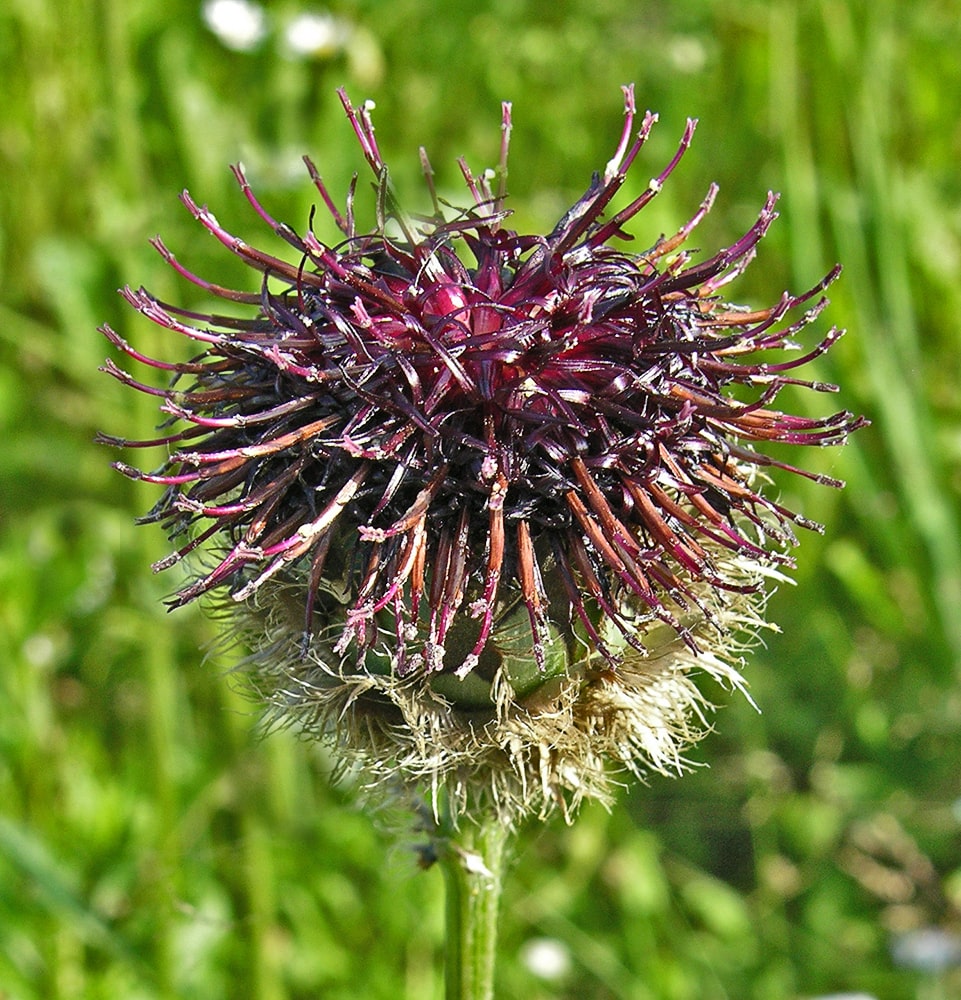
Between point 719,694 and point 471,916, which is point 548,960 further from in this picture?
point 471,916

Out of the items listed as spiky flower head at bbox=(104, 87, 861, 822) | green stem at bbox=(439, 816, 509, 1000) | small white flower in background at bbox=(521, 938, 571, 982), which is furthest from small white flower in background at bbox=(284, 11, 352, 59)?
green stem at bbox=(439, 816, 509, 1000)

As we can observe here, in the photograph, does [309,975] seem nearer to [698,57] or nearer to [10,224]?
[10,224]

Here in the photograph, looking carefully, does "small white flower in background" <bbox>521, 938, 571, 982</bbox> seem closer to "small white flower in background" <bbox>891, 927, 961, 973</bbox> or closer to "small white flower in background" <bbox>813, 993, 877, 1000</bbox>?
"small white flower in background" <bbox>813, 993, 877, 1000</bbox>

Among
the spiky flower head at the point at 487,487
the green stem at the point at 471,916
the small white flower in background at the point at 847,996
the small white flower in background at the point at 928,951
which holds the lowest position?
the small white flower in background at the point at 847,996

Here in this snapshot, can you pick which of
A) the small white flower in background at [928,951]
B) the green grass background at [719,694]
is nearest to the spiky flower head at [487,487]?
the green grass background at [719,694]

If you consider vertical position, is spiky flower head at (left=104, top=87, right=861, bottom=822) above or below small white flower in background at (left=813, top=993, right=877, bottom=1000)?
above

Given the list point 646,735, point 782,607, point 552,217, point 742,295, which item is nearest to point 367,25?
point 552,217

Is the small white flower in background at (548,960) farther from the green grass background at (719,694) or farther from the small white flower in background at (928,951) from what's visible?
the small white flower in background at (928,951)
